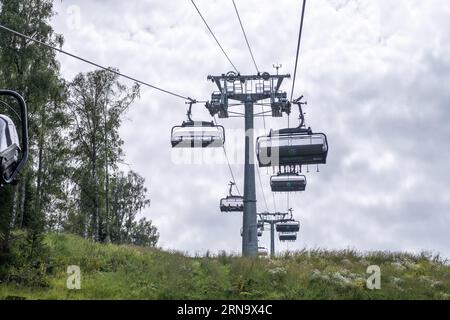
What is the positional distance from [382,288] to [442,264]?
5780 millimetres

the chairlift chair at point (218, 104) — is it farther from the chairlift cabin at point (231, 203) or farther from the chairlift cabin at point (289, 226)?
the chairlift cabin at point (289, 226)

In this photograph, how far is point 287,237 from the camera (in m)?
50.3

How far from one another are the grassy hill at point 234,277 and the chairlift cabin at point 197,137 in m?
5.14

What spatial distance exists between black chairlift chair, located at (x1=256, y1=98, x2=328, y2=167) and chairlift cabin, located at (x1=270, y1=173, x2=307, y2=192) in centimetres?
860

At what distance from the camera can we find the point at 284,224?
45719 mm

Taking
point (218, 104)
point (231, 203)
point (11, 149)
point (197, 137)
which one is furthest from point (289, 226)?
point (11, 149)

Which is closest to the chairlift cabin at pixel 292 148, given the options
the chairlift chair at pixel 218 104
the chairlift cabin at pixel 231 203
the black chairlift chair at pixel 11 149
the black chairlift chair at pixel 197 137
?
the black chairlift chair at pixel 197 137

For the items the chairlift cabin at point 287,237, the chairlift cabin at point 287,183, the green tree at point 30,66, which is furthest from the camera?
the chairlift cabin at point 287,237

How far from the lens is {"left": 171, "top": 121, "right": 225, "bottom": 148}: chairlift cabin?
2259 centimetres

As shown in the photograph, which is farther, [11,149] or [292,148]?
[292,148]

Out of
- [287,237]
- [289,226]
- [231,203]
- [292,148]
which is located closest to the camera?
[292,148]

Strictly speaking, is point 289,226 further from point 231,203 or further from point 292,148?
point 292,148

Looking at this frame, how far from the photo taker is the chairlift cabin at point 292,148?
20.4 m
